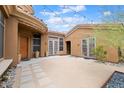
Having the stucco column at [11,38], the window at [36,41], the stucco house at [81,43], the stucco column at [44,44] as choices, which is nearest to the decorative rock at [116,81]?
the stucco house at [81,43]

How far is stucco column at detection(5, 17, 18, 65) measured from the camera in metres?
5.76

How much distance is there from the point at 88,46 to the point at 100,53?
820mm

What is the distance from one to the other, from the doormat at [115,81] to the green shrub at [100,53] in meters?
0.62

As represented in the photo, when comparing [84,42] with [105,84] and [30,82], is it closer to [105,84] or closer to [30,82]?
[105,84]

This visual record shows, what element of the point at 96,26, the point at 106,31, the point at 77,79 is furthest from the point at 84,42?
the point at 77,79

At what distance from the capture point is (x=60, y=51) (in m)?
6.97

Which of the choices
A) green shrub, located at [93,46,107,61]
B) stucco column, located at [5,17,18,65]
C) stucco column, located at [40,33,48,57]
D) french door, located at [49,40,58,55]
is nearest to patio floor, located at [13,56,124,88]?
green shrub, located at [93,46,107,61]

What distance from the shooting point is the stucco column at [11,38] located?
227 inches

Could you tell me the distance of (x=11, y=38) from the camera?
19.0 ft

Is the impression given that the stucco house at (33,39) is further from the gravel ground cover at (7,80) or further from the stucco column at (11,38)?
the gravel ground cover at (7,80)

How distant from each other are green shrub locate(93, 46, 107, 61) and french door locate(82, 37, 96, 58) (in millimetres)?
199

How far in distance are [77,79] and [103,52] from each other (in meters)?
1.45

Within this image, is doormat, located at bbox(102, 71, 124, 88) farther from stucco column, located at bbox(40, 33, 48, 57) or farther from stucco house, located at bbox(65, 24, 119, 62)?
stucco column, located at bbox(40, 33, 48, 57)
